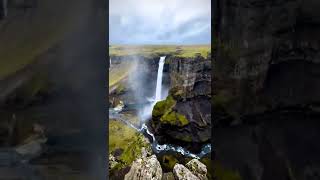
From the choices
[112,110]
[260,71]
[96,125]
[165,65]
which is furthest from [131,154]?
[260,71]

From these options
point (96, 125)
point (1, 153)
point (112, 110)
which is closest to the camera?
point (1, 153)

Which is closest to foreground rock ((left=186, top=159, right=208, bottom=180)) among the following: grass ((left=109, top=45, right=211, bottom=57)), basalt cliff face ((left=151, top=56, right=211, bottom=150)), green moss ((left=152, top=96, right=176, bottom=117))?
basalt cliff face ((left=151, top=56, right=211, bottom=150))

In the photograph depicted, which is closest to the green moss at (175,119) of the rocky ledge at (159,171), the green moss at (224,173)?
the rocky ledge at (159,171)

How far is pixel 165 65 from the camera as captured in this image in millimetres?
8984

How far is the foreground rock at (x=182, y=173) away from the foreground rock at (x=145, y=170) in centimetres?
38

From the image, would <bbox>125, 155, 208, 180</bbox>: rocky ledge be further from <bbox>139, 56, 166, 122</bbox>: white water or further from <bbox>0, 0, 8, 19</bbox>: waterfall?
<bbox>0, 0, 8, 19</bbox>: waterfall

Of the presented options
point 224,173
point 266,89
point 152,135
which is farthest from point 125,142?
point 266,89

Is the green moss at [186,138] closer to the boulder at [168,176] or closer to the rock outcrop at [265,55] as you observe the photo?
the boulder at [168,176]

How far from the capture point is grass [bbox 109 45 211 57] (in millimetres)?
8453

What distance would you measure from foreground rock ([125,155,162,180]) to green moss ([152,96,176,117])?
1.02 metres

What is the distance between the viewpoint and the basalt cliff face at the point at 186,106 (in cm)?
904

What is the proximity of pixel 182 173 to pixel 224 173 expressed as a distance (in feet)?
15.5

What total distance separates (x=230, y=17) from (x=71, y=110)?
6.40 feet

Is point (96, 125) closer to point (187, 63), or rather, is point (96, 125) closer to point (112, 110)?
point (112, 110)
